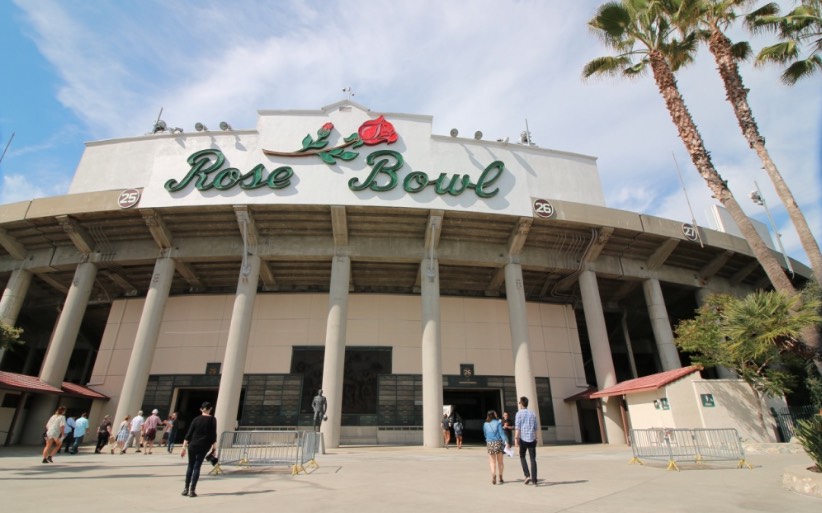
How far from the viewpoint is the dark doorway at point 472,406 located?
2778 cm

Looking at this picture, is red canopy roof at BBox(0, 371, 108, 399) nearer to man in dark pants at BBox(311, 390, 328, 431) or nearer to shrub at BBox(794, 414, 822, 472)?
man in dark pants at BBox(311, 390, 328, 431)

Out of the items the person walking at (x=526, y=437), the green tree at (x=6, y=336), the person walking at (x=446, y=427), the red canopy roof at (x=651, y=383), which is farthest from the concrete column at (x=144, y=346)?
the red canopy roof at (x=651, y=383)

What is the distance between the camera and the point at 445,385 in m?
25.4

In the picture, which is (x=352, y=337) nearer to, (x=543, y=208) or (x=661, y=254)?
(x=543, y=208)

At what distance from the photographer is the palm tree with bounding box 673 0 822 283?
1582 cm

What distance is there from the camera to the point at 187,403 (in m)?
26.8

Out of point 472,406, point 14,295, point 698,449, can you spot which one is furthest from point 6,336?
point 472,406

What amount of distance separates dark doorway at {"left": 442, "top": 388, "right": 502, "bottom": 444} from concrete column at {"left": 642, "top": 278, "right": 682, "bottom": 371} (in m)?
10.4

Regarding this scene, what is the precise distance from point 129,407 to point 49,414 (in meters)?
4.99

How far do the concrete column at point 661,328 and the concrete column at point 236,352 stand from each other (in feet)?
75.2

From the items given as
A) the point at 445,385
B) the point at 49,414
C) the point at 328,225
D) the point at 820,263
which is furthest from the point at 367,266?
the point at 820,263

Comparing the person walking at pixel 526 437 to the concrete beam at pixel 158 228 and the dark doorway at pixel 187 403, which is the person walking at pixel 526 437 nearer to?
the concrete beam at pixel 158 228

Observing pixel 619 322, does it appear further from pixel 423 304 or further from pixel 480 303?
pixel 423 304

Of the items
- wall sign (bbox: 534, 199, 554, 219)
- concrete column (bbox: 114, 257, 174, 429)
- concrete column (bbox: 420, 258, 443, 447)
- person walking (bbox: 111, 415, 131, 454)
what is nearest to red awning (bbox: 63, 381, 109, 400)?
concrete column (bbox: 114, 257, 174, 429)
